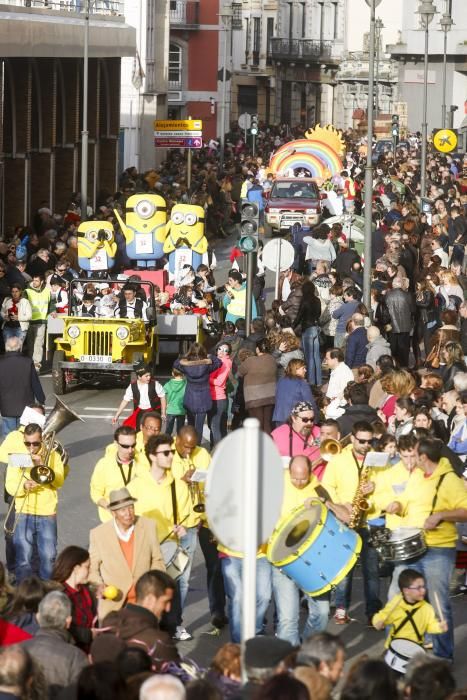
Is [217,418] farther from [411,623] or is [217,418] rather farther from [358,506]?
[411,623]

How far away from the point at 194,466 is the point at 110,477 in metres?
0.60

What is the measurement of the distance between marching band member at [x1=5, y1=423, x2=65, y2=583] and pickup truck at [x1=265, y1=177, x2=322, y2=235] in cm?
2918

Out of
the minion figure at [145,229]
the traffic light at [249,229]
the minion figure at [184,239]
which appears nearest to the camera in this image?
the traffic light at [249,229]

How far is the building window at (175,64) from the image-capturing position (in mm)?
86938

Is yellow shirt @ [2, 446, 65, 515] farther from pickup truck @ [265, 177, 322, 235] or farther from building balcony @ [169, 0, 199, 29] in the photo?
building balcony @ [169, 0, 199, 29]

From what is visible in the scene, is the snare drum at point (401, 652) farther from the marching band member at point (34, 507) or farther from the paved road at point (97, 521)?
the marching band member at point (34, 507)

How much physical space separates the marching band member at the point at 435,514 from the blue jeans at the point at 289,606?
555 mm

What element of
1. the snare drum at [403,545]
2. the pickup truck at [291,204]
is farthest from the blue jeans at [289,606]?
the pickup truck at [291,204]

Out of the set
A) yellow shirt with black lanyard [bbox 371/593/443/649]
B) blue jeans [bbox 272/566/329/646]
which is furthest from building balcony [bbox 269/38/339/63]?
yellow shirt with black lanyard [bbox 371/593/443/649]

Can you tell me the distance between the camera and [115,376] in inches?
1048

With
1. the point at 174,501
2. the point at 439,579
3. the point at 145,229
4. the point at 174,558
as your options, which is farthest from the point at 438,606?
the point at 145,229

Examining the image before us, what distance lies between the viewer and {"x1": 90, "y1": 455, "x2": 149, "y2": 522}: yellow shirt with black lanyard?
13883 mm

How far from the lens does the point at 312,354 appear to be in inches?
997

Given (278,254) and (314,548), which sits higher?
(278,254)
